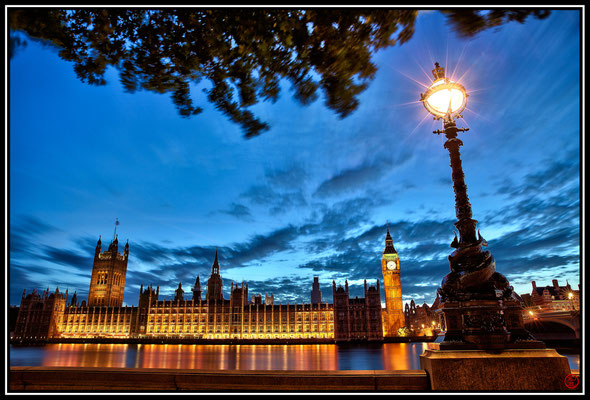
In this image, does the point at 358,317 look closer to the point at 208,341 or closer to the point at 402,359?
the point at 208,341

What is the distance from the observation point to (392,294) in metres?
85.5

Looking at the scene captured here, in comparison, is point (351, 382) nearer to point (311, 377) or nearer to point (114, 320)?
point (311, 377)

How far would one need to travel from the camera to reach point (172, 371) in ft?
13.6

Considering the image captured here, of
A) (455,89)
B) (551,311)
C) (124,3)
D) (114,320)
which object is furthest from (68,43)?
(114,320)

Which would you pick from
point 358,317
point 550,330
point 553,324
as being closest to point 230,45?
point 553,324

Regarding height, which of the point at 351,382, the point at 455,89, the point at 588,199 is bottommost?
the point at 351,382

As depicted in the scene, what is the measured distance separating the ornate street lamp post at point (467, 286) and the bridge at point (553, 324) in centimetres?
3415

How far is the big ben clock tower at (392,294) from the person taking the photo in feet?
270

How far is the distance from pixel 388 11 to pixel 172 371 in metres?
4.89

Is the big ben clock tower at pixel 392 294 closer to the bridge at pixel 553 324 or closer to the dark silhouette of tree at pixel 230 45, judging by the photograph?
the bridge at pixel 553 324

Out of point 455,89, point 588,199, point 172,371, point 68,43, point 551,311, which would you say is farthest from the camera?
point 551,311

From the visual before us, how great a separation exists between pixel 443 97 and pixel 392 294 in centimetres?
8811

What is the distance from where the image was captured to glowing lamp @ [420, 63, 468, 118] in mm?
4477

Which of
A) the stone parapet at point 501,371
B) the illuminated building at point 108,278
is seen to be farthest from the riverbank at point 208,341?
the stone parapet at point 501,371
